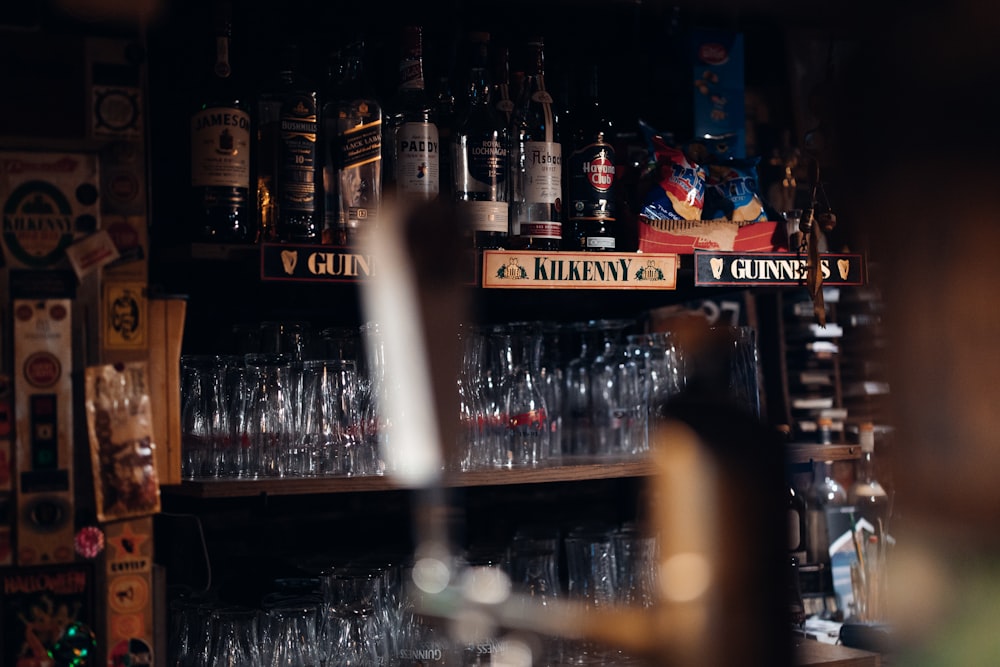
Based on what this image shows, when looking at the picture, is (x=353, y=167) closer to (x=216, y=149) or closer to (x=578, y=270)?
(x=216, y=149)

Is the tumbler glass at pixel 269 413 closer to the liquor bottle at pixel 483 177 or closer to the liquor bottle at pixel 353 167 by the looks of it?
the liquor bottle at pixel 353 167

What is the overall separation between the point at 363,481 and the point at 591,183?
812mm

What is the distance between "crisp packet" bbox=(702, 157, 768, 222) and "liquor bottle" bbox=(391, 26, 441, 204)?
0.65 m

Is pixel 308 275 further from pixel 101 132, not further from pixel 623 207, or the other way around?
pixel 623 207

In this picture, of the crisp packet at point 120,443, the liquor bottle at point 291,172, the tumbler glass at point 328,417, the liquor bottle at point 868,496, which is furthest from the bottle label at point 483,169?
the liquor bottle at point 868,496

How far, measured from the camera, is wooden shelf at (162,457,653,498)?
1.81 metres

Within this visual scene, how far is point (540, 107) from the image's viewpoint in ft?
7.44

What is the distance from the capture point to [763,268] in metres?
2.30

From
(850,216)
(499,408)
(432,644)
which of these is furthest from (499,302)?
(850,216)

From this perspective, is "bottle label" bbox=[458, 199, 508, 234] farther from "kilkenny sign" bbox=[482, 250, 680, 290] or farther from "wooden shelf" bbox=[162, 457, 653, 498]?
"wooden shelf" bbox=[162, 457, 653, 498]

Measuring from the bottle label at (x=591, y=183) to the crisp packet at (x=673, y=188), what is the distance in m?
0.09

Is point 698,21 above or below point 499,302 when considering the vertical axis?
above

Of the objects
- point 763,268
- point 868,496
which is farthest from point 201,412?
point 868,496

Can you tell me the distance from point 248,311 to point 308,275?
0.61 m
